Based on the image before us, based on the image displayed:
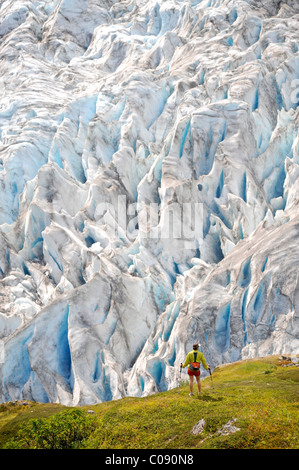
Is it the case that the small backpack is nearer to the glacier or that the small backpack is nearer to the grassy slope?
the grassy slope

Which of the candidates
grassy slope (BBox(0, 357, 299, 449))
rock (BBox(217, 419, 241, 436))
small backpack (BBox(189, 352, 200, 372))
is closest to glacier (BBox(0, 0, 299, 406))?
grassy slope (BBox(0, 357, 299, 449))

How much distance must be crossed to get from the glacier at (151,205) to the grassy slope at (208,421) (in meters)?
17.0

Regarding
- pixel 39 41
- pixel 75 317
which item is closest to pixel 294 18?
pixel 39 41

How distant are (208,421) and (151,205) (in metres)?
41.9

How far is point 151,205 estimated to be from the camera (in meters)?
56.3

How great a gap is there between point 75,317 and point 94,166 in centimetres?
2754

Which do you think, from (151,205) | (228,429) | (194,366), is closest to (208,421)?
(228,429)

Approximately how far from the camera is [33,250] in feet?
190

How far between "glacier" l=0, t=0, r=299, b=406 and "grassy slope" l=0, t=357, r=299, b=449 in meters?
17.0

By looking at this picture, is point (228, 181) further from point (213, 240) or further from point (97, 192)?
point (97, 192)

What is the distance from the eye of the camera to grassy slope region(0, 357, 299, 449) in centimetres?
1412

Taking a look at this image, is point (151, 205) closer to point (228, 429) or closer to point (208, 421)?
point (208, 421)
